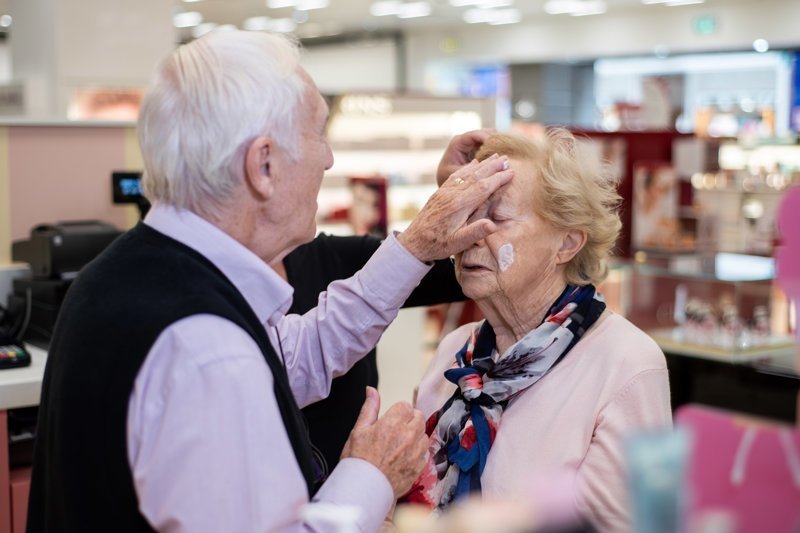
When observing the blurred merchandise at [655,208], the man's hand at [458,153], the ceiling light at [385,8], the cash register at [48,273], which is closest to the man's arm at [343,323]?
the man's hand at [458,153]

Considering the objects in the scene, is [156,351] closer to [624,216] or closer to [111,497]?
[111,497]

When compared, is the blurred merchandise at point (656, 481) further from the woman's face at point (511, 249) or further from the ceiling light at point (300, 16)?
the ceiling light at point (300, 16)

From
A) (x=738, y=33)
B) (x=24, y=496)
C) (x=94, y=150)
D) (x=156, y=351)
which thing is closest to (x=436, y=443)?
(x=156, y=351)

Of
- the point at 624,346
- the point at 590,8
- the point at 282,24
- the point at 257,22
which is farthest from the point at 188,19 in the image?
the point at 624,346

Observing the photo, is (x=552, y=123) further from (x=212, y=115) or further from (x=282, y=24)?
(x=282, y=24)

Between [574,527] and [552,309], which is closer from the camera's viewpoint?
[574,527]

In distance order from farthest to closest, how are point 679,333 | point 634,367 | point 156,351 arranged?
point 679,333 < point 634,367 < point 156,351

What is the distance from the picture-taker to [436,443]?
2023 mm

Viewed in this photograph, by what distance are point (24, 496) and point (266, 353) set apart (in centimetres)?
Answer: 163

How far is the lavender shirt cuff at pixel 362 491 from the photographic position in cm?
129

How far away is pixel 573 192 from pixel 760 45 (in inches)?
619

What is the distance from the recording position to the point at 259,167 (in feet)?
4.36

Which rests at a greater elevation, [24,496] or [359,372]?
[359,372]

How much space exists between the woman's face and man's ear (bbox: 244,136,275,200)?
0.72 meters
